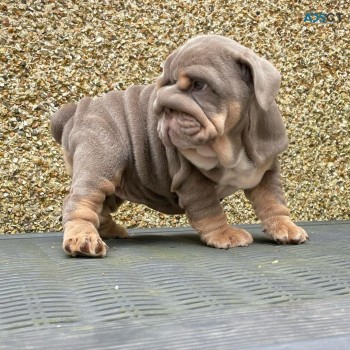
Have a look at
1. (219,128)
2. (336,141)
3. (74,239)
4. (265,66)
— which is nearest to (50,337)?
(74,239)

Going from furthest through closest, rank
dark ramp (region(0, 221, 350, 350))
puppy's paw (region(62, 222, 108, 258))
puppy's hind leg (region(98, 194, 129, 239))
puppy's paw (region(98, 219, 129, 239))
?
puppy's paw (region(98, 219, 129, 239)), puppy's hind leg (region(98, 194, 129, 239)), puppy's paw (region(62, 222, 108, 258)), dark ramp (region(0, 221, 350, 350))

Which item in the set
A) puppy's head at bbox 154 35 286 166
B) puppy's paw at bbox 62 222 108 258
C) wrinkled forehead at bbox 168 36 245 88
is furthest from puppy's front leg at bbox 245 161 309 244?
puppy's paw at bbox 62 222 108 258

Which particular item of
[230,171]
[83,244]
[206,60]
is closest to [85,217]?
[83,244]

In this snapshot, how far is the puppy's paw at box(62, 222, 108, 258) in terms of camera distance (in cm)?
180

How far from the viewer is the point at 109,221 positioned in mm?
2416

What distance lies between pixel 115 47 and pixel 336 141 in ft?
4.39

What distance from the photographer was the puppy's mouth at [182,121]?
186cm

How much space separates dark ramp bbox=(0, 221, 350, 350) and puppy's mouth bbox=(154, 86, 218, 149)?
34cm

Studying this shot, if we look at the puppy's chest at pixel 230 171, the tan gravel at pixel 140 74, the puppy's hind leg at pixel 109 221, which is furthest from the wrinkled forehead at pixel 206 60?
the tan gravel at pixel 140 74

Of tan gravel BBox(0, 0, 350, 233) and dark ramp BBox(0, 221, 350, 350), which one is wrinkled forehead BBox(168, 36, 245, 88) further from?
tan gravel BBox(0, 0, 350, 233)

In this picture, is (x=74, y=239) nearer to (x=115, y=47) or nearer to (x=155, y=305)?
(x=155, y=305)

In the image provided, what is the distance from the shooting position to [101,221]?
2355mm

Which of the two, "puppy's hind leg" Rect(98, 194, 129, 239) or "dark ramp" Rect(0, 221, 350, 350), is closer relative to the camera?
"dark ramp" Rect(0, 221, 350, 350)

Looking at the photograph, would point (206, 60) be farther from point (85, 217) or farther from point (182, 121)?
point (85, 217)
